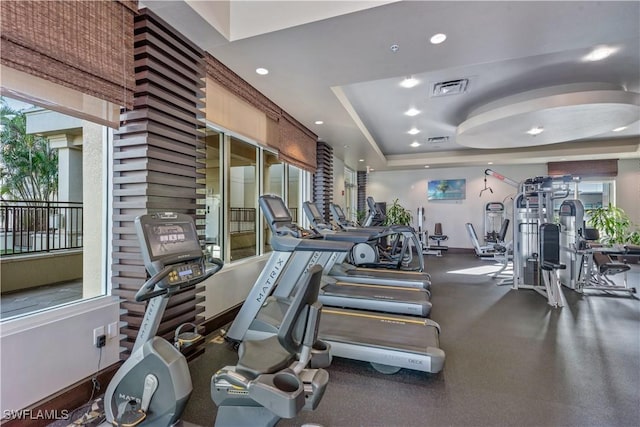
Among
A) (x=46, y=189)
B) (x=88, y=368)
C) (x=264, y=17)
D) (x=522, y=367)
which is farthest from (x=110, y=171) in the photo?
(x=522, y=367)

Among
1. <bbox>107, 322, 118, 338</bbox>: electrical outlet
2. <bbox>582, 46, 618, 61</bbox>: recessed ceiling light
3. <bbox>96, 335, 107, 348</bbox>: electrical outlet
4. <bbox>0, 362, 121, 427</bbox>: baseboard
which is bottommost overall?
<bbox>0, 362, 121, 427</bbox>: baseboard

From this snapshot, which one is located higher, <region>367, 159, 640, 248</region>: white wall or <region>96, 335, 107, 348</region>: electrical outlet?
<region>367, 159, 640, 248</region>: white wall

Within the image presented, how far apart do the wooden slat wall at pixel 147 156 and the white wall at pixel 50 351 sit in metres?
0.20

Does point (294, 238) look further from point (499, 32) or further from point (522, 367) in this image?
point (499, 32)

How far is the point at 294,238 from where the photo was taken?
255 cm

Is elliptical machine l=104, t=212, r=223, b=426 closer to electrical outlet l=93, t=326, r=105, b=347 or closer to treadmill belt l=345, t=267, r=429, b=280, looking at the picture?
electrical outlet l=93, t=326, r=105, b=347

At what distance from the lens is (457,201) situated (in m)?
9.81

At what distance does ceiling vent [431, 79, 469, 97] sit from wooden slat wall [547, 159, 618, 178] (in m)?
6.33

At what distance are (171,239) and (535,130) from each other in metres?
6.02

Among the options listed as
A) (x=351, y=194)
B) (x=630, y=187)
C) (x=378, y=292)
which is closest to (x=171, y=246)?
(x=378, y=292)

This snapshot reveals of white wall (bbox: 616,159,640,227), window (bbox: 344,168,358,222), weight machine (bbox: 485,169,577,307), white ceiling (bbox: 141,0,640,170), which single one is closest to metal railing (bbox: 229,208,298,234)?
white ceiling (bbox: 141,0,640,170)

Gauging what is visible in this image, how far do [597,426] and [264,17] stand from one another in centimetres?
369

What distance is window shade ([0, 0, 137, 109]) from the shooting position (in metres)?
1.62

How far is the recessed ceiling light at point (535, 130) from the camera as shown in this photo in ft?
16.8
